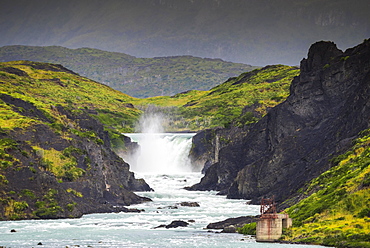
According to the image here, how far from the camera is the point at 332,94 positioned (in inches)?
7160

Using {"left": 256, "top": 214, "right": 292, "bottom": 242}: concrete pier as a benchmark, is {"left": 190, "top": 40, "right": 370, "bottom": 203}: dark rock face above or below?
above

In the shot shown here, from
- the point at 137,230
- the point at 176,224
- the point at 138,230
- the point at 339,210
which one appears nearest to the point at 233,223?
the point at 176,224

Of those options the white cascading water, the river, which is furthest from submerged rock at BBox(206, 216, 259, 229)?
the river

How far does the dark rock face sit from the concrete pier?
40358 mm

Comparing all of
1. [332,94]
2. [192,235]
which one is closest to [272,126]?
[332,94]

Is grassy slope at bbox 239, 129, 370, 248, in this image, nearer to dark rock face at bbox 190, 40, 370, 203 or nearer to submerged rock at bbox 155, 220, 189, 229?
submerged rock at bbox 155, 220, 189, 229

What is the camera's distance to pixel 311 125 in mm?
177875

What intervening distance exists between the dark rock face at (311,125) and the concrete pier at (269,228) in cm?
4036

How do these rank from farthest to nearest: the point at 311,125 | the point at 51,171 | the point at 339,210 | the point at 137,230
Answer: the point at 311,125
the point at 51,171
the point at 137,230
the point at 339,210

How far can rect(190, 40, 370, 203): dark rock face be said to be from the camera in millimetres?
153375

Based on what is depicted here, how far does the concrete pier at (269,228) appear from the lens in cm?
10194

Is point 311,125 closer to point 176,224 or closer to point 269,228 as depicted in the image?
point 176,224

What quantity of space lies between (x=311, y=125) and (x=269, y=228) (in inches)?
3131

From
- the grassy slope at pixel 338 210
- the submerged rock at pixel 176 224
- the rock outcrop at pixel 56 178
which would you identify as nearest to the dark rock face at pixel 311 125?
the grassy slope at pixel 338 210
